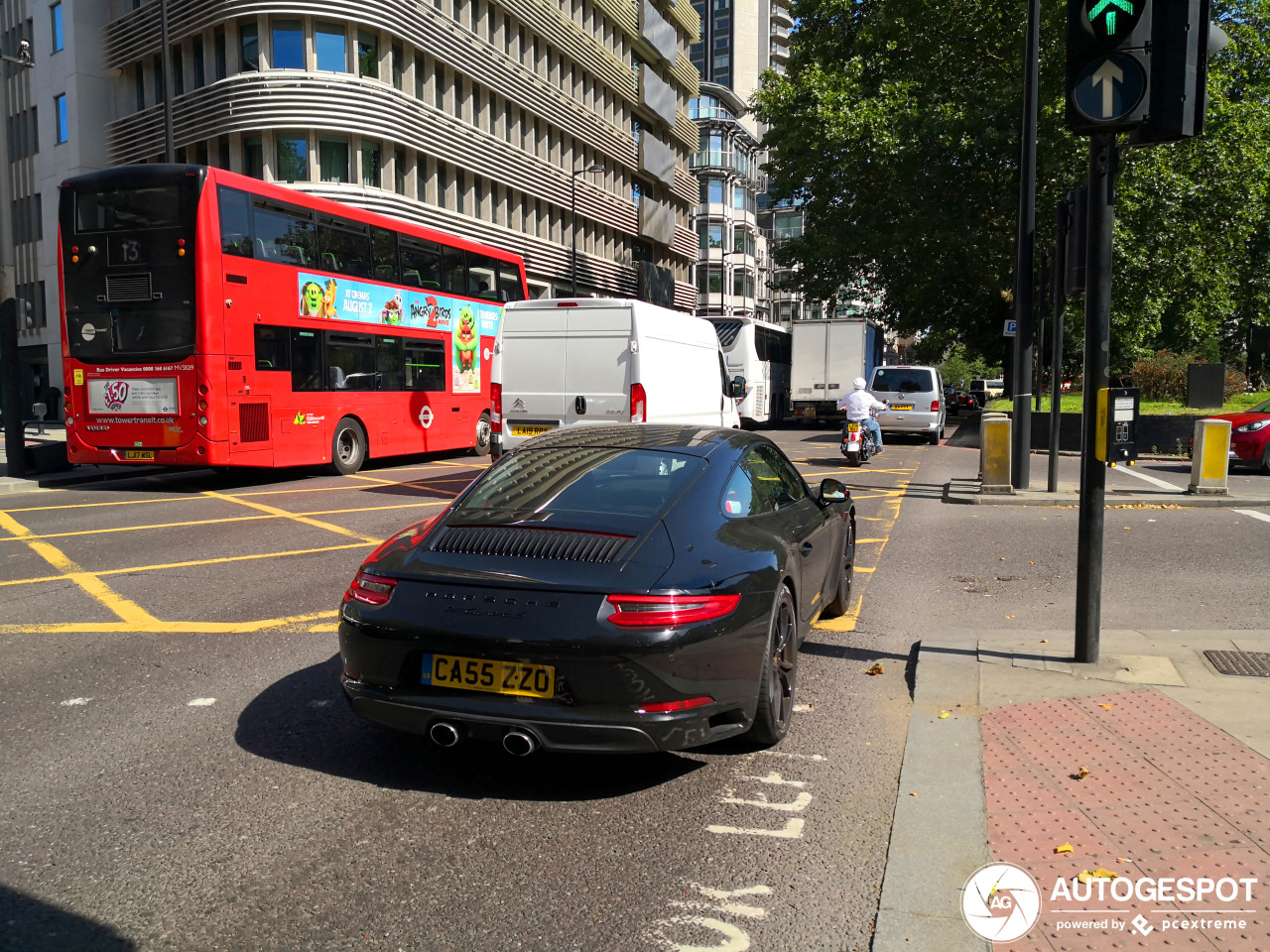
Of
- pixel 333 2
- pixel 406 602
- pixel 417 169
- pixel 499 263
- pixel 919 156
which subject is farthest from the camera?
pixel 417 169

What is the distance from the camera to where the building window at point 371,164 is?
31516 mm

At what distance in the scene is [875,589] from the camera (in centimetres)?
787

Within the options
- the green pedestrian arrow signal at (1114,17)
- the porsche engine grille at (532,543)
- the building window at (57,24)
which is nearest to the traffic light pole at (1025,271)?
the green pedestrian arrow signal at (1114,17)

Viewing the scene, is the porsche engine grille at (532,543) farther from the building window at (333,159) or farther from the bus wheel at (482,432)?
the building window at (333,159)

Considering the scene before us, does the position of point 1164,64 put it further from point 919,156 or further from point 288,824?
point 919,156

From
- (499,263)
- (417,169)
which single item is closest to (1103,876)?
(499,263)


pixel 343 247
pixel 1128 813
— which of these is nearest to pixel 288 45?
pixel 343 247

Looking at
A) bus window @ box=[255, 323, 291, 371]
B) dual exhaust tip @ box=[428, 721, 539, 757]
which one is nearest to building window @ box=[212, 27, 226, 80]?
bus window @ box=[255, 323, 291, 371]

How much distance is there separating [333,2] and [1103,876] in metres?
32.4

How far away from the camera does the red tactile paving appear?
284cm

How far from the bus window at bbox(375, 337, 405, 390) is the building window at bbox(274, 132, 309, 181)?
49.8ft

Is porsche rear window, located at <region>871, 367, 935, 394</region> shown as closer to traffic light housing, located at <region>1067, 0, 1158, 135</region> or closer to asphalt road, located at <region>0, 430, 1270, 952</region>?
asphalt road, located at <region>0, 430, 1270, 952</region>

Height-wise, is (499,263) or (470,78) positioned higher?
(470,78)

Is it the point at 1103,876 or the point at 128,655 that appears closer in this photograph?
the point at 1103,876
